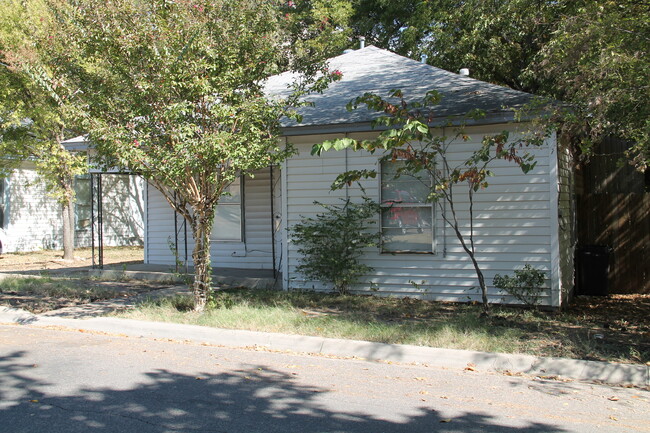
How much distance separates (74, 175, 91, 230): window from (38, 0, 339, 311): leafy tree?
15.1 meters

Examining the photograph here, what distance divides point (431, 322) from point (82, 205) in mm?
18624

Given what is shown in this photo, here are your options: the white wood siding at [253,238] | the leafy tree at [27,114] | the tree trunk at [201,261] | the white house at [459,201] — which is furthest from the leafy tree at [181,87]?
the leafy tree at [27,114]

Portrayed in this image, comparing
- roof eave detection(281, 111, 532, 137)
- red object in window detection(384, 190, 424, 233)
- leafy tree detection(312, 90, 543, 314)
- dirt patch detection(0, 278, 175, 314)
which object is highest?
roof eave detection(281, 111, 532, 137)

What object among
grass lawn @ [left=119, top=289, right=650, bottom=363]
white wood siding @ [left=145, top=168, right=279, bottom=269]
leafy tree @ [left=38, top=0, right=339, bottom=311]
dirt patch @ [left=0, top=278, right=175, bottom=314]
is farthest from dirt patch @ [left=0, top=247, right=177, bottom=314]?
leafy tree @ [left=38, top=0, right=339, bottom=311]

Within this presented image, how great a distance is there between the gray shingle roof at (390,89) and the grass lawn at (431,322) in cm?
308

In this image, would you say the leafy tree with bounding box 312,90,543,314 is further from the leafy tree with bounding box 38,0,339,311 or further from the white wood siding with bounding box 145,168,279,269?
the white wood siding with bounding box 145,168,279,269

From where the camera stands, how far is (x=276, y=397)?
5285 mm

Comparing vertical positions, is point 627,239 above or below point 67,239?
above

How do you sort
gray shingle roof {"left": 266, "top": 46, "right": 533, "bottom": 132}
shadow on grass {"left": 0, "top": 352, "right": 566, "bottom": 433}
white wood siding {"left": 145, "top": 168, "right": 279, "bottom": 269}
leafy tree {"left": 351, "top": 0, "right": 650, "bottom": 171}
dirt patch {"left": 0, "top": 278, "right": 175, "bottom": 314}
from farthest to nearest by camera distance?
white wood siding {"left": 145, "top": 168, "right": 279, "bottom": 269} < dirt patch {"left": 0, "top": 278, "right": 175, "bottom": 314} < gray shingle roof {"left": 266, "top": 46, "right": 533, "bottom": 132} < leafy tree {"left": 351, "top": 0, "right": 650, "bottom": 171} < shadow on grass {"left": 0, "top": 352, "right": 566, "bottom": 433}

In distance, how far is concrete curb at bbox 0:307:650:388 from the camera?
19.6 ft

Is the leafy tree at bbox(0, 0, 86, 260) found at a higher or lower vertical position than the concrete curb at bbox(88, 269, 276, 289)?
higher

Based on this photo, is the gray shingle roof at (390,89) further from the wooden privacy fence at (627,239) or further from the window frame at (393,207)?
the wooden privacy fence at (627,239)

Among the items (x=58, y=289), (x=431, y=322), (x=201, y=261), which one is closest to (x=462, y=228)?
(x=431, y=322)

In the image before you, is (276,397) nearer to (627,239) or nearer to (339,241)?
(339,241)
